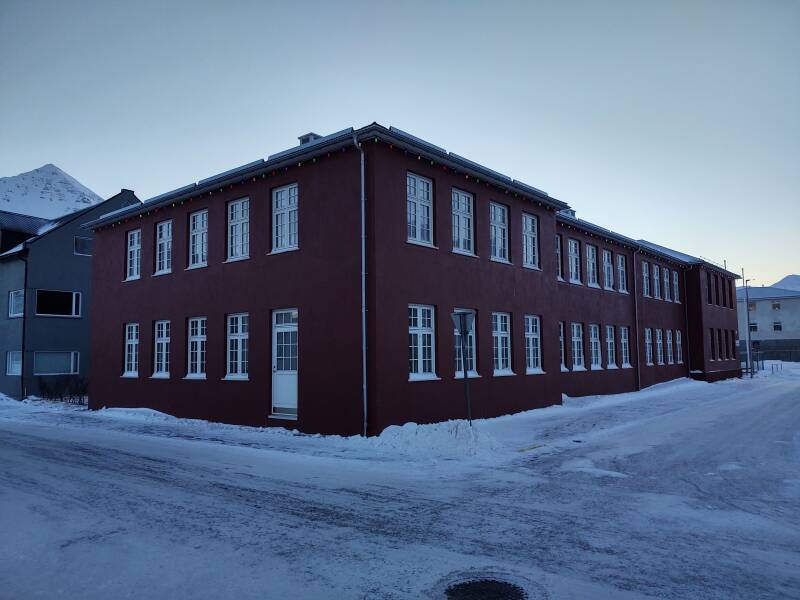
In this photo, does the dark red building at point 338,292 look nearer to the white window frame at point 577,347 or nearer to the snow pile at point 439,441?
the white window frame at point 577,347

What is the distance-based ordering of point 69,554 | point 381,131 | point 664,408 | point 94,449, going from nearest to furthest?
point 69,554 < point 94,449 < point 381,131 < point 664,408

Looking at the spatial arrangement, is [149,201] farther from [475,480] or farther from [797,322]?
[797,322]

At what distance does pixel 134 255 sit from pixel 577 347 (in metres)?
17.3

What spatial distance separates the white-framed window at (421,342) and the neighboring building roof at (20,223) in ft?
77.7

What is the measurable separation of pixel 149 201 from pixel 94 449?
32.7 ft

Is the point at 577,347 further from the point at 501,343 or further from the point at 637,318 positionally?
the point at 501,343

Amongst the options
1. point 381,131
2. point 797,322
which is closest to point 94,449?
point 381,131

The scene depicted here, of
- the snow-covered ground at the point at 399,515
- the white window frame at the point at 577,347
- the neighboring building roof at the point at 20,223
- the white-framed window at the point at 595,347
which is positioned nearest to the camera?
the snow-covered ground at the point at 399,515

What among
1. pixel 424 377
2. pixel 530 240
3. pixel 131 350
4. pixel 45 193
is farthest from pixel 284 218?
pixel 45 193

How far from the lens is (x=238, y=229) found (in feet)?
56.7

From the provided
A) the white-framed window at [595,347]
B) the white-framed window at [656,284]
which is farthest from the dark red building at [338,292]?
the white-framed window at [656,284]

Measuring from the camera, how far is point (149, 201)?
19688 mm

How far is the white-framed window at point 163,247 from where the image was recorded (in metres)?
19.6

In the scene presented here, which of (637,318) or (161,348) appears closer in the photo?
(161,348)
